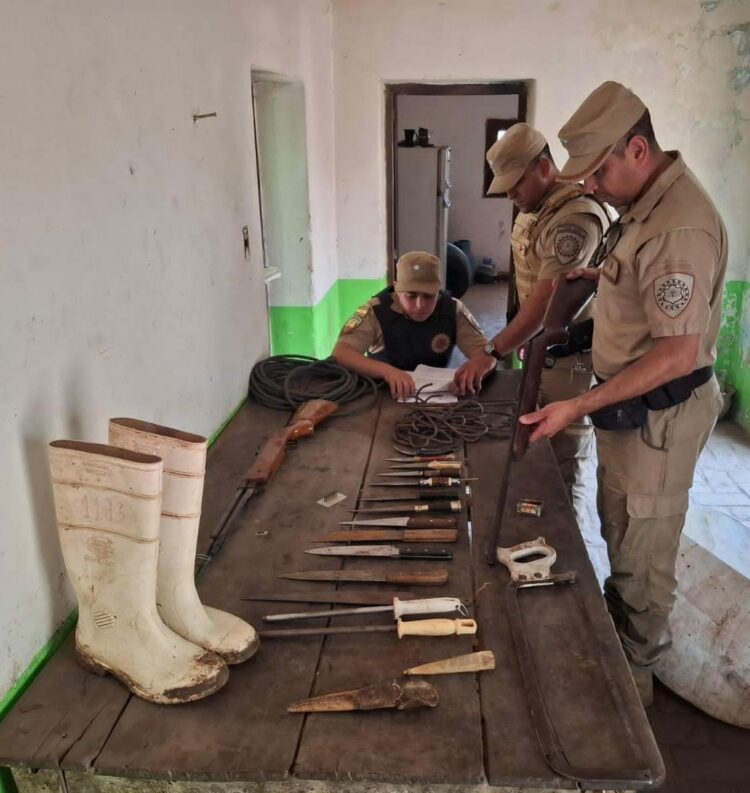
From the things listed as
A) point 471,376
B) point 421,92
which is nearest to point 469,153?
point 421,92

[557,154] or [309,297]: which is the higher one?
[557,154]

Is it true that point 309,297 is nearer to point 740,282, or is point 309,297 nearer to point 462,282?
point 740,282

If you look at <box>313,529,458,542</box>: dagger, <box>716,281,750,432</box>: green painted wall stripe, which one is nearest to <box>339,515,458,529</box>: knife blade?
<box>313,529,458,542</box>: dagger

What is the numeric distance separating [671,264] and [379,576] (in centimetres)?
101

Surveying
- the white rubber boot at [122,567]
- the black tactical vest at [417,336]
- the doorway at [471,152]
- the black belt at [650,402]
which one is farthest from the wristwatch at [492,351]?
the doorway at [471,152]

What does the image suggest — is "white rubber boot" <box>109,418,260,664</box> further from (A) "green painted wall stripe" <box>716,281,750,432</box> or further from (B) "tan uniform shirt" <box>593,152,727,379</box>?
(A) "green painted wall stripe" <box>716,281,750,432</box>

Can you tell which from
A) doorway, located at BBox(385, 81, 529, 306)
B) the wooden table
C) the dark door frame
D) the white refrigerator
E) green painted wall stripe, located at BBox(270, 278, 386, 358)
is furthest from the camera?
doorway, located at BBox(385, 81, 529, 306)

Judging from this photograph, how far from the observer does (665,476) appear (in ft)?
6.26

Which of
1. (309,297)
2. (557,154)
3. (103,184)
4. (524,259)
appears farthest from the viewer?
(557,154)

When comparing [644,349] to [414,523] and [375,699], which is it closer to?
[414,523]

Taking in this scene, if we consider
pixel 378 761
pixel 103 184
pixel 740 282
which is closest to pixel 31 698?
pixel 378 761

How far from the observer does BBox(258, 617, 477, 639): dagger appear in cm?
133

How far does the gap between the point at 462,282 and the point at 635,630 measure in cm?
548

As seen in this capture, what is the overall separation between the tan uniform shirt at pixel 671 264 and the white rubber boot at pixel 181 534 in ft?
3.72
